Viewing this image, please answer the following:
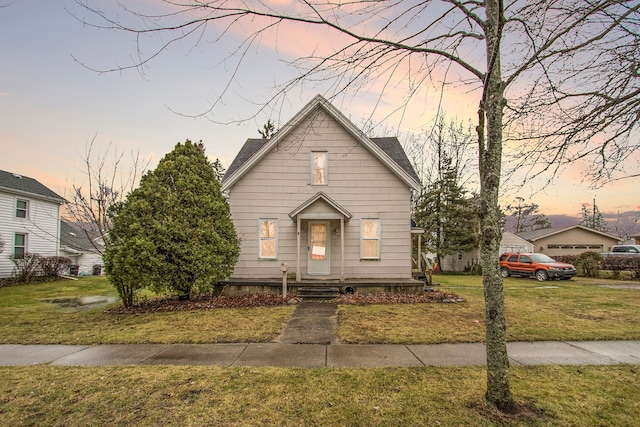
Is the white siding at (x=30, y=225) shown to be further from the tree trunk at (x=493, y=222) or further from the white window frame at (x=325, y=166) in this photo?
the tree trunk at (x=493, y=222)

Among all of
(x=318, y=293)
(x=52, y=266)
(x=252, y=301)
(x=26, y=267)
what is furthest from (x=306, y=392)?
(x=52, y=266)

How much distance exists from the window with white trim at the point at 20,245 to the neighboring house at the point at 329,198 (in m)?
17.4

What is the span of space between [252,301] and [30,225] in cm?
2056

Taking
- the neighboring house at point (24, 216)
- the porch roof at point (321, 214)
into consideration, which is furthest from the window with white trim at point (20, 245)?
the porch roof at point (321, 214)

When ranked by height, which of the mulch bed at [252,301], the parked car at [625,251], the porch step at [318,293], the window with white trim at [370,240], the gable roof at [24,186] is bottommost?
the mulch bed at [252,301]

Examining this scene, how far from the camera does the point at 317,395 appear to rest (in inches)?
146

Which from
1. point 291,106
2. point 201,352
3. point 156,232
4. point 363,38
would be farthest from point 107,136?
point 363,38

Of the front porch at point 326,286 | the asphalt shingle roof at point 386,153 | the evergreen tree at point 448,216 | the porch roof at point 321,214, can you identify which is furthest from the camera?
the evergreen tree at point 448,216

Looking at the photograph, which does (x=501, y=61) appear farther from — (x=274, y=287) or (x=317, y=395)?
(x=274, y=287)

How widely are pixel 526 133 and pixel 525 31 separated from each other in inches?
48.9

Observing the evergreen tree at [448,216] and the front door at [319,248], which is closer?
the front door at [319,248]

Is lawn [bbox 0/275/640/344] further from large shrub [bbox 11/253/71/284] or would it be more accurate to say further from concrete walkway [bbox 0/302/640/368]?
large shrub [bbox 11/253/71/284]

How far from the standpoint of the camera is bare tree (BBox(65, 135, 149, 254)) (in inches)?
396

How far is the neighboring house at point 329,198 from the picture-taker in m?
12.8
